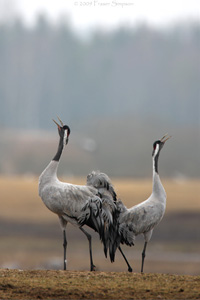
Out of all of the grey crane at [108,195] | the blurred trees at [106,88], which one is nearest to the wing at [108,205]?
the grey crane at [108,195]

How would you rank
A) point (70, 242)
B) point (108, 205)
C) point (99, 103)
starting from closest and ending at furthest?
point (108, 205) → point (70, 242) → point (99, 103)

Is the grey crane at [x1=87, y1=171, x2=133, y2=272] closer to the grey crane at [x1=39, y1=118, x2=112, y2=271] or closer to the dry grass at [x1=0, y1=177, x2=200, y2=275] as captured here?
the grey crane at [x1=39, y1=118, x2=112, y2=271]

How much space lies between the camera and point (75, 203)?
10945 mm

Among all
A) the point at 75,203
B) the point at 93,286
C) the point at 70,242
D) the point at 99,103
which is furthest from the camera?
the point at 99,103

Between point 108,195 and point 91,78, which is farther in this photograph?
point 91,78

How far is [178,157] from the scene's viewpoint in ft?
221

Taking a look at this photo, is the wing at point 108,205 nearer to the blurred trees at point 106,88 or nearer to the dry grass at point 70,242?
the dry grass at point 70,242

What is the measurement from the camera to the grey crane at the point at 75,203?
10.9 m

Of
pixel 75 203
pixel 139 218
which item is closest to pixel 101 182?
pixel 75 203

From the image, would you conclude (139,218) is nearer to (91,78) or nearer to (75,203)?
(75,203)

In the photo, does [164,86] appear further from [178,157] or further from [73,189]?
[73,189]

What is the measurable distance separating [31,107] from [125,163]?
14.2 m

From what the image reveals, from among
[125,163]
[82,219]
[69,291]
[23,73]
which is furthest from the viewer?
→ [23,73]

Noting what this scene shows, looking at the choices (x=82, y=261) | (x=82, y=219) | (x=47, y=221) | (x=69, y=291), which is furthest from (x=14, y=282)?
(x=47, y=221)
